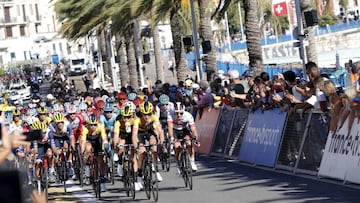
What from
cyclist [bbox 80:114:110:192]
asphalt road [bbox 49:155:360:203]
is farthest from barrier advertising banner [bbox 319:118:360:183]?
cyclist [bbox 80:114:110:192]

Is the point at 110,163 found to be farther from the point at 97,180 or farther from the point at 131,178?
the point at 131,178

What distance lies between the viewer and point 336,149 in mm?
14016

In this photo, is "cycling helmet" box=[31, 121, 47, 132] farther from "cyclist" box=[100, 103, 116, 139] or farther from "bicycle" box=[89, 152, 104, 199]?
"bicycle" box=[89, 152, 104, 199]

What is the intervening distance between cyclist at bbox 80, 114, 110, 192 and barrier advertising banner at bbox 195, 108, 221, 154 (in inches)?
207

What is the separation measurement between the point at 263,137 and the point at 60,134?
148 inches

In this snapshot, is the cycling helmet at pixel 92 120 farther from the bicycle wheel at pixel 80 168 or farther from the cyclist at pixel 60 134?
the bicycle wheel at pixel 80 168

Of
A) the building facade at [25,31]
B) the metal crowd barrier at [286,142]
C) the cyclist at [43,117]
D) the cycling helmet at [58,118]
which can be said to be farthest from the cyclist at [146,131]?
the building facade at [25,31]

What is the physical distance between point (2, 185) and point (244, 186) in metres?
12.0

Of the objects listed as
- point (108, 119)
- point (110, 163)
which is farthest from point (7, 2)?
point (110, 163)

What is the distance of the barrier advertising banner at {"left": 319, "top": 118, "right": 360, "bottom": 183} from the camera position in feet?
43.9

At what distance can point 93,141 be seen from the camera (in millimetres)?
16312

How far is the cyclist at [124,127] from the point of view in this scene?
50.0 ft

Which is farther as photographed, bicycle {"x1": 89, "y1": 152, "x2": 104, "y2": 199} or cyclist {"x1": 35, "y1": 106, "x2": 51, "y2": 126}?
cyclist {"x1": 35, "y1": 106, "x2": 51, "y2": 126}

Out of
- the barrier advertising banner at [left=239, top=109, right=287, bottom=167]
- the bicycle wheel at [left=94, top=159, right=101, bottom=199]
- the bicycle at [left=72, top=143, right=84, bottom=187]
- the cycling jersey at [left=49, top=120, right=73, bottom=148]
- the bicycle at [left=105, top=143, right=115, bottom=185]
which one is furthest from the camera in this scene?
the bicycle at [left=72, top=143, right=84, bottom=187]
